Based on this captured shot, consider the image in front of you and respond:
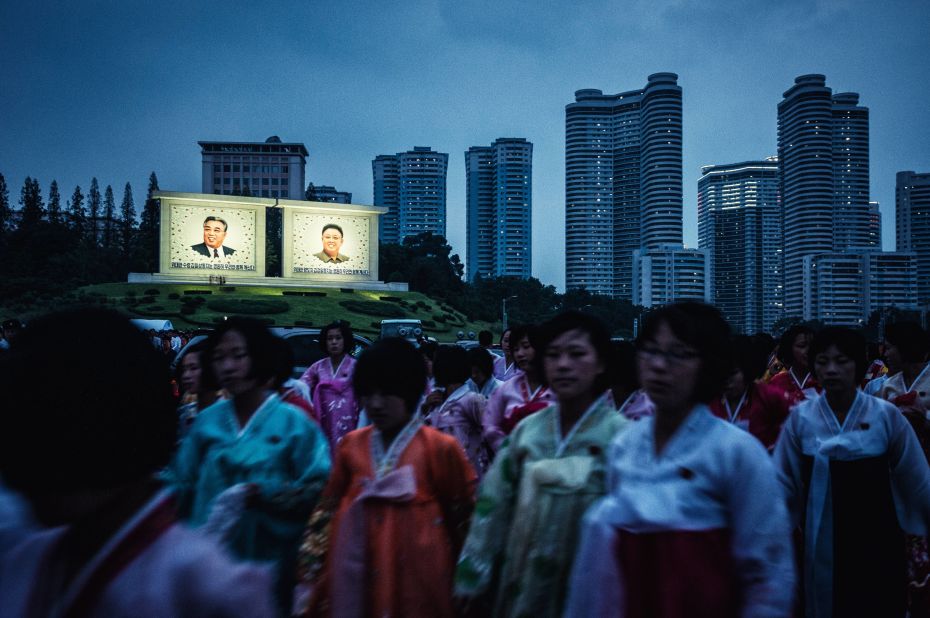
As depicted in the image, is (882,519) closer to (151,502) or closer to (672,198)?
(151,502)

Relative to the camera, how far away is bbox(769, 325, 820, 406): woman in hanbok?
5.56 metres

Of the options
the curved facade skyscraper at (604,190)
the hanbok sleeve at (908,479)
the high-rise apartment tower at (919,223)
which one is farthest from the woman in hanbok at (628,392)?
the high-rise apartment tower at (919,223)

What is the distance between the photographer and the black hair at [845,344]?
134 inches

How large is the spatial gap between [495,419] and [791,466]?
5.49ft

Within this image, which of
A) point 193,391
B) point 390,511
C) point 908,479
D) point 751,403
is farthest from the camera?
point 193,391

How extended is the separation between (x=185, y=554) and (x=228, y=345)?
2.11m

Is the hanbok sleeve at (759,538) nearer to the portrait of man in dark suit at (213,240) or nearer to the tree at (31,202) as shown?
the portrait of man in dark suit at (213,240)

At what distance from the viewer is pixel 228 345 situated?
3154 millimetres

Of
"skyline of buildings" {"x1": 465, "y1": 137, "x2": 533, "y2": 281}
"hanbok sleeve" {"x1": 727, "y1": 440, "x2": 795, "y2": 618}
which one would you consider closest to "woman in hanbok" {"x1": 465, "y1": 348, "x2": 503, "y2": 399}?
"hanbok sleeve" {"x1": 727, "y1": 440, "x2": 795, "y2": 618}

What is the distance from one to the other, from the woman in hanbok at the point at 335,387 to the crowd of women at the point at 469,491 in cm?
242

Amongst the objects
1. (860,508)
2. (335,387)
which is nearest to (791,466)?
(860,508)

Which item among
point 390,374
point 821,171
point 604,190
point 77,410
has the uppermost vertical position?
point 821,171

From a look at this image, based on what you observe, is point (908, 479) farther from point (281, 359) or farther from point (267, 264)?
point (267, 264)

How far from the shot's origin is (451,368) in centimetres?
523
